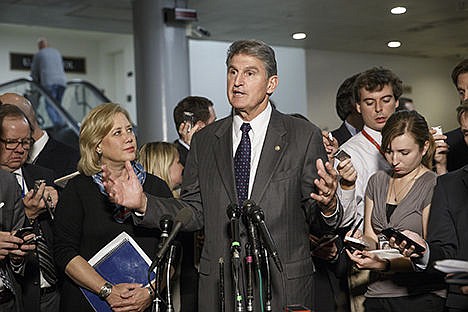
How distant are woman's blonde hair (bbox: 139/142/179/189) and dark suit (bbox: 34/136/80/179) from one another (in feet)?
2.31

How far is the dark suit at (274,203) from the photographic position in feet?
9.15

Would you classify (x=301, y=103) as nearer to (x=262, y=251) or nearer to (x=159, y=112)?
(x=159, y=112)

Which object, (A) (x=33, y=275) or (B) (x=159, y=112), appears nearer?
(A) (x=33, y=275)

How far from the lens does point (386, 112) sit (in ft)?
12.3

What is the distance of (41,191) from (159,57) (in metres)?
4.53

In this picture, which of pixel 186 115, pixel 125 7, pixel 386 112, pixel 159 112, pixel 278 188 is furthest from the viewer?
pixel 125 7

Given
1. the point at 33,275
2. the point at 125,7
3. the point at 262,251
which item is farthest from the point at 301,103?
the point at 262,251

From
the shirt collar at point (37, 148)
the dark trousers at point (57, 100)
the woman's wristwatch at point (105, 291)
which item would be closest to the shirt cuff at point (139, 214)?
the woman's wristwatch at point (105, 291)

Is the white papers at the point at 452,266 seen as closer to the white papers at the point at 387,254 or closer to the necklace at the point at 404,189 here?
the white papers at the point at 387,254

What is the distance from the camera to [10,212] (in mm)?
3379

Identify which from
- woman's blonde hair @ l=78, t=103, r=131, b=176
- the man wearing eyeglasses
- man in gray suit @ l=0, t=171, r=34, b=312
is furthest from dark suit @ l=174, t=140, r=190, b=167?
man in gray suit @ l=0, t=171, r=34, b=312

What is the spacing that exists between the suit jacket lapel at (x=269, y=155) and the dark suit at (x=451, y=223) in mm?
709

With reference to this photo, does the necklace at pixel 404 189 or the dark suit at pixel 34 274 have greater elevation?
the necklace at pixel 404 189

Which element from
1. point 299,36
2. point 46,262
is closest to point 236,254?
point 46,262
